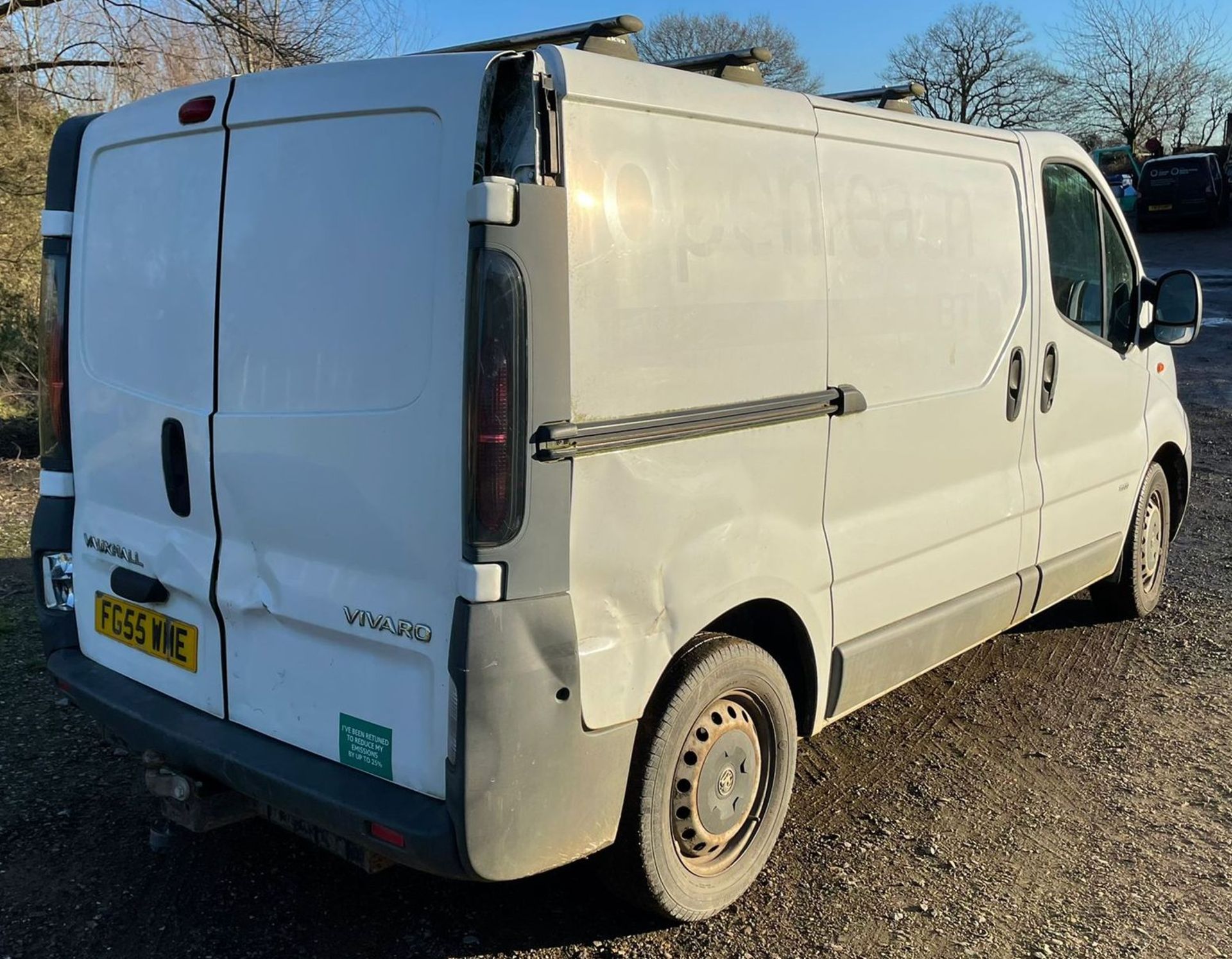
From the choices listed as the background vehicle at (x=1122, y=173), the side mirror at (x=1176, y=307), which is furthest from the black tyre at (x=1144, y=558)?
A: the background vehicle at (x=1122, y=173)

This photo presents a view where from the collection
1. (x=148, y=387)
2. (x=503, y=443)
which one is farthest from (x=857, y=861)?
(x=148, y=387)

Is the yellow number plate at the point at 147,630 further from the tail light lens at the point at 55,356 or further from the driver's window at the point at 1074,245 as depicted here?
the driver's window at the point at 1074,245

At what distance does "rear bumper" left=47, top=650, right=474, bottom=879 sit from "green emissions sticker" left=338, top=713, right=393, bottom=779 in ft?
0.08

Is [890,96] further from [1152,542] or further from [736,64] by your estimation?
[1152,542]

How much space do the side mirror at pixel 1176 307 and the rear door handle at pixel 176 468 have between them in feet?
13.2

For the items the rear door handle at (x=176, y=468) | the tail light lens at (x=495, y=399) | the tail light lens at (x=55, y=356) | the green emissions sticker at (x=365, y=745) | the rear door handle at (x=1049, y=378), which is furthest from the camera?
the rear door handle at (x=1049, y=378)

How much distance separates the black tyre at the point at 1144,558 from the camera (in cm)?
531

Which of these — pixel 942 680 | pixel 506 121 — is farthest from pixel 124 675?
pixel 942 680

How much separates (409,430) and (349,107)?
754 mm

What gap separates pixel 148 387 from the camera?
305 cm

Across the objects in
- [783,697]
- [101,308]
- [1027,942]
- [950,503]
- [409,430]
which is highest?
[101,308]

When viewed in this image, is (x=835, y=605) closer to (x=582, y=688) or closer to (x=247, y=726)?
(x=582, y=688)

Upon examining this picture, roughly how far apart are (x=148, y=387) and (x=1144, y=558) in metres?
4.61

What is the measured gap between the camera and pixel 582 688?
2.57 metres
